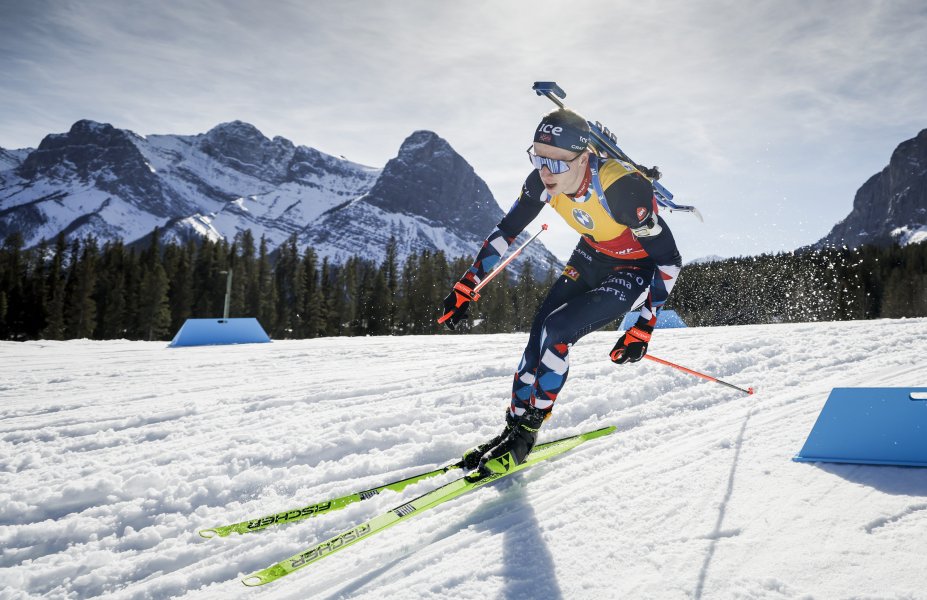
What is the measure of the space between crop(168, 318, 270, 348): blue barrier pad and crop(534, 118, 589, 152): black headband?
31.1 ft

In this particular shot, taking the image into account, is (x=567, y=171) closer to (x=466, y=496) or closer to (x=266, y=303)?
(x=466, y=496)

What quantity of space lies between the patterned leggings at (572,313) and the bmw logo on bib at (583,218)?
0.31 meters

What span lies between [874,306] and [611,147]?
288 feet

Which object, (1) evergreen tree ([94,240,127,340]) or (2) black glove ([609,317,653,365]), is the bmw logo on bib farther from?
(1) evergreen tree ([94,240,127,340])

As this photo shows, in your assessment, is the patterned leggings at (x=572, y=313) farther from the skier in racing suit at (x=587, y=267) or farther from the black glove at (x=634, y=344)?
the black glove at (x=634, y=344)

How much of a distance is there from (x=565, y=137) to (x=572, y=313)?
1.19 m

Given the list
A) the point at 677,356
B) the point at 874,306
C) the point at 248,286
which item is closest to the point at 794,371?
the point at 677,356

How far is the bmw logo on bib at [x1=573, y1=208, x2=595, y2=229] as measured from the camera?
3.59 m

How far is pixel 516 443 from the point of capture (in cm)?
318

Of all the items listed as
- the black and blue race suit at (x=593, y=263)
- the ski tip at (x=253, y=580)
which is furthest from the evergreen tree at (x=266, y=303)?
the ski tip at (x=253, y=580)

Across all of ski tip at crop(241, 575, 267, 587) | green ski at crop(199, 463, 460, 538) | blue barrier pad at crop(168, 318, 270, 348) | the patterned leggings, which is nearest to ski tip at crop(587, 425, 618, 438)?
the patterned leggings

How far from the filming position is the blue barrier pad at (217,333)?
11.4 metres

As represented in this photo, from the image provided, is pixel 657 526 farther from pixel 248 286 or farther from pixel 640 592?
pixel 248 286

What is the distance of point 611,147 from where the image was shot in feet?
11.8
